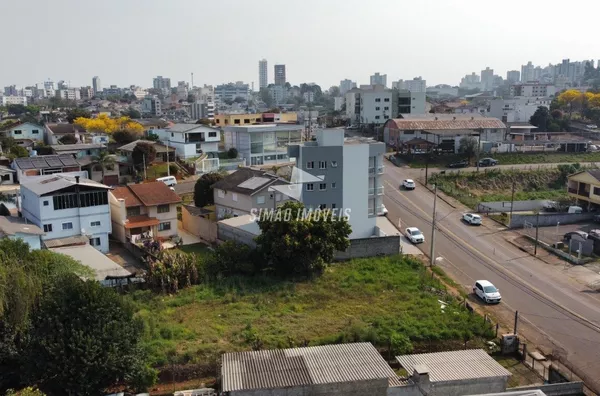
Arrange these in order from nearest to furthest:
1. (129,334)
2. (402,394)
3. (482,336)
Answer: (402,394)
(129,334)
(482,336)

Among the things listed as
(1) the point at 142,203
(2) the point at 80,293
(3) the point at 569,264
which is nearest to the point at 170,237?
(1) the point at 142,203

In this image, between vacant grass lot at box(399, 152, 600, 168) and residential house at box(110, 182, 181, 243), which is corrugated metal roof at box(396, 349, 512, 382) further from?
vacant grass lot at box(399, 152, 600, 168)

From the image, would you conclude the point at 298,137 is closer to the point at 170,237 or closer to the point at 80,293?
the point at 170,237

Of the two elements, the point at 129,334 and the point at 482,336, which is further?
the point at 482,336

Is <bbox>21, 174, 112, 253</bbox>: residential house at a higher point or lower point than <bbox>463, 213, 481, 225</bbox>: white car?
higher

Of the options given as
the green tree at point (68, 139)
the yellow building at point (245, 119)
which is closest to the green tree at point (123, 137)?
the green tree at point (68, 139)

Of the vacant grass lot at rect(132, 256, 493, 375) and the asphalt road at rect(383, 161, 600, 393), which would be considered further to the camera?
the asphalt road at rect(383, 161, 600, 393)

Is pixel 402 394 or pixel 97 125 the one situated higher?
pixel 97 125

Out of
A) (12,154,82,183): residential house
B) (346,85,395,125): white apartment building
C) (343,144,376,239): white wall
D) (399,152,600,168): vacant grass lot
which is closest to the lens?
(343,144,376,239): white wall

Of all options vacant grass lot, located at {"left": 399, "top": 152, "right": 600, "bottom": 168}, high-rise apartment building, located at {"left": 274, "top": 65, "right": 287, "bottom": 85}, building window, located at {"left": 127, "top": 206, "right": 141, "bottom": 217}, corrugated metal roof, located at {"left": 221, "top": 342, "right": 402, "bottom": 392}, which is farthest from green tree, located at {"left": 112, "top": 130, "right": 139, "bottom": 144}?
high-rise apartment building, located at {"left": 274, "top": 65, "right": 287, "bottom": 85}
